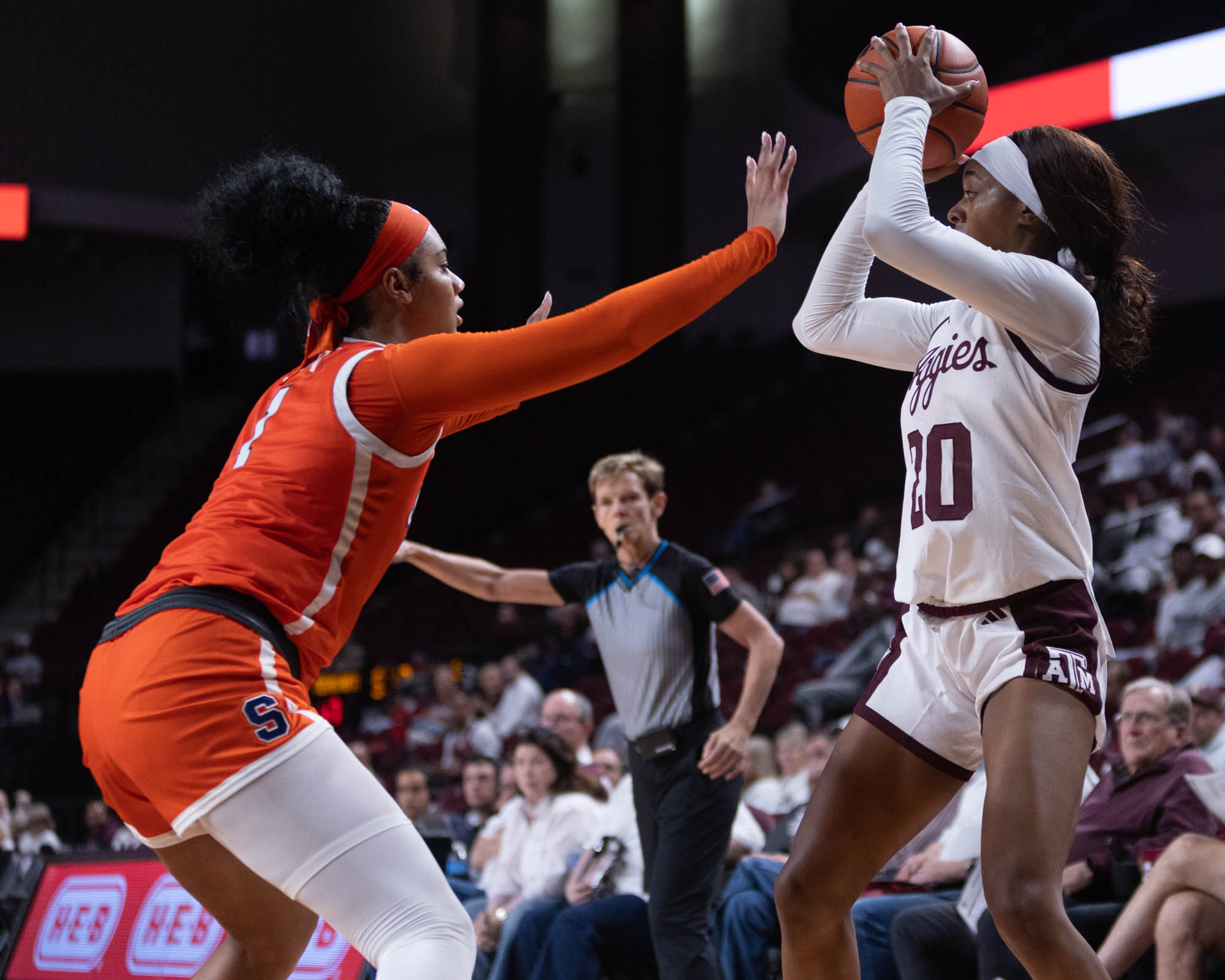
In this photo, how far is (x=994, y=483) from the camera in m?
2.37

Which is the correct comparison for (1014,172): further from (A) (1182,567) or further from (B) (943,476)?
(A) (1182,567)

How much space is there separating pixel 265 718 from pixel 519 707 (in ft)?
28.4

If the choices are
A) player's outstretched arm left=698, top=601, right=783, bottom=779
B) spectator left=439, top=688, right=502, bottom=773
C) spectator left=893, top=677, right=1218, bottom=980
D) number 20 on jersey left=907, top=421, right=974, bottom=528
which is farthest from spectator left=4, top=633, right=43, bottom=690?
number 20 on jersey left=907, top=421, right=974, bottom=528

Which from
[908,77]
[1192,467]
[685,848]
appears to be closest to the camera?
[908,77]

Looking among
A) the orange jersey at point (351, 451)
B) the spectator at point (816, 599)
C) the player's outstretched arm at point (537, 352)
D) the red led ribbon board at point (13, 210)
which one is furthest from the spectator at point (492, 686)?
the player's outstretched arm at point (537, 352)

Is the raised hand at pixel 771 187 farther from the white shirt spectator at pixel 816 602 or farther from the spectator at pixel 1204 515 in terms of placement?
the white shirt spectator at pixel 816 602

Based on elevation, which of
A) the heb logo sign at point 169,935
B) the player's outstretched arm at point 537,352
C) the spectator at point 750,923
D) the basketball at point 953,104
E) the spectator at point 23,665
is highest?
the basketball at point 953,104

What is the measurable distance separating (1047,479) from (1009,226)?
1.83ft

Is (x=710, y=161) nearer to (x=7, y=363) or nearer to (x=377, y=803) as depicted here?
(x=7, y=363)

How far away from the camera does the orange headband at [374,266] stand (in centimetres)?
229

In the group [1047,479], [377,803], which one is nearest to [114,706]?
[377,803]

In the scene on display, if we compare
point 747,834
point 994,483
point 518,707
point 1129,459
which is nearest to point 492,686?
point 518,707

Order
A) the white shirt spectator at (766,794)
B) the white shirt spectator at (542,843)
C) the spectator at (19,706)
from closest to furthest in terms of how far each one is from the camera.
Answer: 1. the white shirt spectator at (542,843)
2. the white shirt spectator at (766,794)
3. the spectator at (19,706)

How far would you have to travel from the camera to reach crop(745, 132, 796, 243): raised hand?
250cm
